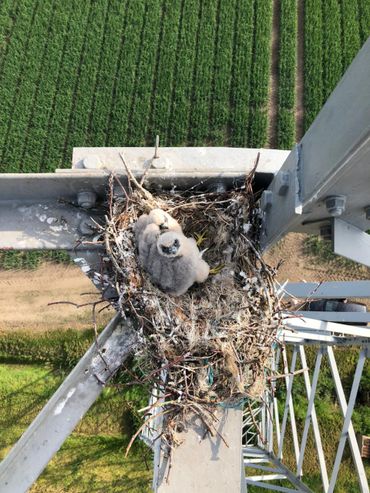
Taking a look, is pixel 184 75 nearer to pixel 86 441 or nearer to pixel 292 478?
pixel 86 441

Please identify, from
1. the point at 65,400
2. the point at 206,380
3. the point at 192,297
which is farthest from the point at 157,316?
the point at 65,400

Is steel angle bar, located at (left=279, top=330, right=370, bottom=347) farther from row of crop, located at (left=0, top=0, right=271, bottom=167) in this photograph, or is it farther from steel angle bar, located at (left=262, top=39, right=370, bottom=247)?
row of crop, located at (left=0, top=0, right=271, bottom=167)

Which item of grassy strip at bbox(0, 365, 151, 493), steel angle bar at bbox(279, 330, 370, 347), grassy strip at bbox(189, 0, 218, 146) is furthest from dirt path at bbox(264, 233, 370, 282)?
grassy strip at bbox(0, 365, 151, 493)

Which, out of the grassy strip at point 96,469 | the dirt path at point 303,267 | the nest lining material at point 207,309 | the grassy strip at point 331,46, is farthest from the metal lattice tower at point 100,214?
the grassy strip at point 331,46

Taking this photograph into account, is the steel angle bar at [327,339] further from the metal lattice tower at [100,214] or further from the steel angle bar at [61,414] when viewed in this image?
the steel angle bar at [61,414]

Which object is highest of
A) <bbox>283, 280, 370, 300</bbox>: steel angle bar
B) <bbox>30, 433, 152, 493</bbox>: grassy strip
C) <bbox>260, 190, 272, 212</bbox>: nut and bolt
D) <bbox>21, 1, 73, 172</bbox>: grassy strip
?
<bbox>21, 1, 73, 172</bbox>: grassy strip

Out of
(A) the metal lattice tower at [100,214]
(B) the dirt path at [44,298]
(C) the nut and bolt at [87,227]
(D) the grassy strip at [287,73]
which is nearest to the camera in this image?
(A) the metal lattice tower at [100,214]

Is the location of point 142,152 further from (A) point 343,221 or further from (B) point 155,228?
(A) point 343,221
